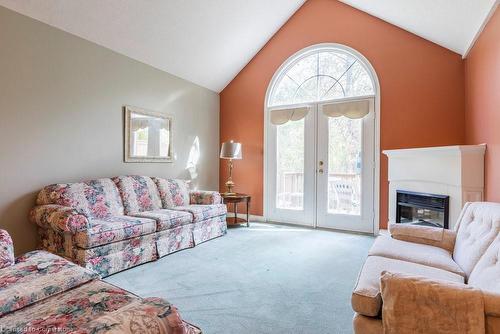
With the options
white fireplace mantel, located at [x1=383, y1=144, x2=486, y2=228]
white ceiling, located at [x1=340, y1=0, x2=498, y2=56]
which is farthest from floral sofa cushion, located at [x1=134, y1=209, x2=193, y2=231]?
white ceiling, located at [x1=340, y1=0, x2=498, y2=56]

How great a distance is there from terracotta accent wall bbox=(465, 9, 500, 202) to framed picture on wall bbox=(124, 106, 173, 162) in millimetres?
3924

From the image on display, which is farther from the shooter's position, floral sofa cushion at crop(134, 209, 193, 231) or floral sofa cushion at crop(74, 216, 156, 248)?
floral sofa cushion at crop(134, 209, 193, 231)

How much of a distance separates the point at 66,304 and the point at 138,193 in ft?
8.00

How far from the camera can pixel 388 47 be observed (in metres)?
4.05

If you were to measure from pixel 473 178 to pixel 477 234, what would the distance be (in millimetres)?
1483

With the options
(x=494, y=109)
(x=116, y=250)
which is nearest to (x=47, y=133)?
(x=116, y=250)

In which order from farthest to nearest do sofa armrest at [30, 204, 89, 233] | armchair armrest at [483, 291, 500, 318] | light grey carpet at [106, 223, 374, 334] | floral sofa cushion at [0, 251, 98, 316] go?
sofa armrest at [30, 204, 89, 233]
light grey carpet at [106, 223, 374, 334]
floral sofa cushion at [0, 251, 98, 316]
armchair armrest at [483, 291, 500, 318]

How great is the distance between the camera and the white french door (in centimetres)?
424

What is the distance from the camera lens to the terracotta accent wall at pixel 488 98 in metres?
2.51

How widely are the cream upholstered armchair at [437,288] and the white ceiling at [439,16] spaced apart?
73.5 inches

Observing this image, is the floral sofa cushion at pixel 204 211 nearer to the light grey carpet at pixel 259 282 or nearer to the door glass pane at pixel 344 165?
the light grey carpet at pixel 259 282

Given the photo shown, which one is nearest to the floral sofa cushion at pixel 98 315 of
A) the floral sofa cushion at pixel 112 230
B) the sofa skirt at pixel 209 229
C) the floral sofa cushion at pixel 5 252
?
the floral sofa cushion at pixel 5 252

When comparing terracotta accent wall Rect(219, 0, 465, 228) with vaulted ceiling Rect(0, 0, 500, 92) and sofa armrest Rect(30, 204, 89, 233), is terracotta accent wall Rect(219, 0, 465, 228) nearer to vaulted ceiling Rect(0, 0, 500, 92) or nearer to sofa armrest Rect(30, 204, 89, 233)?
vaulted ceiling Rect(0, 0, 500, 92)

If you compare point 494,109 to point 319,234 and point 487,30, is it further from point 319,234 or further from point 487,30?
point 319,234
